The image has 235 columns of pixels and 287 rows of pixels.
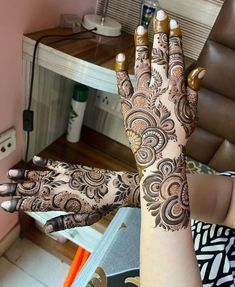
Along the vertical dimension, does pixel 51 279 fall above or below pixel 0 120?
below

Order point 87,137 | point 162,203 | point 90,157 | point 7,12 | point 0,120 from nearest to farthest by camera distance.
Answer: point 162,203, point 7,12, point 0,120, point 90,157, point 87,137

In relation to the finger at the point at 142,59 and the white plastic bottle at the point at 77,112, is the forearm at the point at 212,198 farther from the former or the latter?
the white plastic bottle at the point at 77,112

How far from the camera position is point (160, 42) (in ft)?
1.74

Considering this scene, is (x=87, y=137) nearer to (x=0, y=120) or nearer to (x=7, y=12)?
(x=0, y=120)

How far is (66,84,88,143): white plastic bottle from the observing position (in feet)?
4.09

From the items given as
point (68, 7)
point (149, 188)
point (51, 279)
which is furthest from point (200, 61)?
point (51, 279)

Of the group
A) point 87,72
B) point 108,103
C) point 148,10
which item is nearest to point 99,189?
point 87,72

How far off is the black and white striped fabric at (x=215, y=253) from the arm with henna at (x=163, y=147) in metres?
0.20

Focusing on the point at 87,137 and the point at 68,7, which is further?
the point at 87,137

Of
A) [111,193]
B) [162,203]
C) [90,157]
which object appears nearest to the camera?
[162,203]

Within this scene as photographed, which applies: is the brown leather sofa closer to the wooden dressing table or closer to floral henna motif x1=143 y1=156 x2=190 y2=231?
the wooden dressing table

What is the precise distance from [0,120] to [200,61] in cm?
71

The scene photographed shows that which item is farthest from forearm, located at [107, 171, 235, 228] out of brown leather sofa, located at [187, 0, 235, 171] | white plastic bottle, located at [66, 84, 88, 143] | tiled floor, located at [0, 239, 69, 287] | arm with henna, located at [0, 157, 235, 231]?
tiled floor, located at [0, 239, 69, 287]

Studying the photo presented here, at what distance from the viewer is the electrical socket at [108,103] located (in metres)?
1.35
